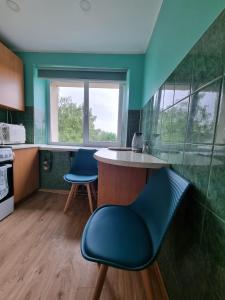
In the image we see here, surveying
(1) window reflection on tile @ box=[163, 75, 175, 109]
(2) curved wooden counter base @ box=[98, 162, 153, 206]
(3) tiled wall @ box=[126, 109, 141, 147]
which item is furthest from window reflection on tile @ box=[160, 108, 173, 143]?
(3) tiled wall @ box=[126, 109, 141, 147]

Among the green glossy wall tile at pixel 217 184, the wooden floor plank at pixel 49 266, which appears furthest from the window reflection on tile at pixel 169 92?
the wooden floor plank at pixel 49 266

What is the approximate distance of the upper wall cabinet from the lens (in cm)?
212

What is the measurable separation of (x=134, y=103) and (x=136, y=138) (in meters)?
0.96

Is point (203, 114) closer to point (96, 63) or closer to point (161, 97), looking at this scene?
point (161, 97)

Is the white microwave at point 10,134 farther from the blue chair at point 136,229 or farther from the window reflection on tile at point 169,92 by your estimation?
the window reflection on tile at point 169,92

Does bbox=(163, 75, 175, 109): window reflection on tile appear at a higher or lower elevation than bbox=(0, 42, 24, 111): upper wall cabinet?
lower

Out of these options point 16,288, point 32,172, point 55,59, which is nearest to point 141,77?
point 55,59

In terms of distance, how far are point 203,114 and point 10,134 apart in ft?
7.44

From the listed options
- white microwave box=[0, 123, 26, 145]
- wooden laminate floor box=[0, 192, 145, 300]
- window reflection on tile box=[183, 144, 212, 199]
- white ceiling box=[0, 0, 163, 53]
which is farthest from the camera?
white microwave box=[0, 123, 26, 145]

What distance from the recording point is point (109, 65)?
258cm

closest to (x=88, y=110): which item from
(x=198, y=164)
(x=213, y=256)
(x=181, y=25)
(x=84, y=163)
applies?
(x=84, y=163)

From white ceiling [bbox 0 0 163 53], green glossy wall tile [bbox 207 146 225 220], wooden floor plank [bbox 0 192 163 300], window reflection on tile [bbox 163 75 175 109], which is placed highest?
white ceiling [bbox 0 0 163 53]

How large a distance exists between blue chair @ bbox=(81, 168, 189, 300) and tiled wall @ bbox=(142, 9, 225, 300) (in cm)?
→ 11

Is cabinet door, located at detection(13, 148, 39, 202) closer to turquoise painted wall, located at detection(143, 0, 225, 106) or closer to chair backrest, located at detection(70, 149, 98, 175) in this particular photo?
chair backrest, located at detection(70, 149, 98, 175)
